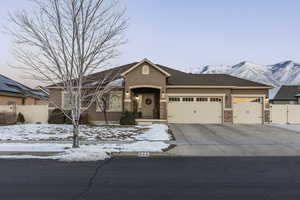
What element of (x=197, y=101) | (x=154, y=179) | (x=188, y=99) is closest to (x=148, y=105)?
(x=188, y=99)

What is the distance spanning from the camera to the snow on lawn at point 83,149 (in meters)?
8.47

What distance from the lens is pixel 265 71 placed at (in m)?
96.9

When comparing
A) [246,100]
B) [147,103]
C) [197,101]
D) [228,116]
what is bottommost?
[228,116]

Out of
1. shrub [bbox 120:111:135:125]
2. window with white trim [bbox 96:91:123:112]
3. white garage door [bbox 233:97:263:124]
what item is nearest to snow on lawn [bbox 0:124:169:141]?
shrub [bbox 120:111:135:125]

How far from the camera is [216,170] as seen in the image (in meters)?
6.99

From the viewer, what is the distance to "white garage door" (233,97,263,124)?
68.8 ft

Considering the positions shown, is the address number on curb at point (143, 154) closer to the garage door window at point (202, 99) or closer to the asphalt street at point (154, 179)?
the asphalt street at point (154, 179)

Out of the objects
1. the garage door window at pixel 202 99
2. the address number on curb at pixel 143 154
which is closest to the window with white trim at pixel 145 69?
the garage door window at pixel 202 99

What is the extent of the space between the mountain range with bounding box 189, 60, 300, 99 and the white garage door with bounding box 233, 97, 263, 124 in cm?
6829

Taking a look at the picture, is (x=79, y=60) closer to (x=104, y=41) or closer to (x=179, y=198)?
(x=104, y=41)

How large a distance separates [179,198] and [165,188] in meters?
0.68

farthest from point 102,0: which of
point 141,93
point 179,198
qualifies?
point 141,93

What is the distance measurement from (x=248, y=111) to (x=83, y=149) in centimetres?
1656

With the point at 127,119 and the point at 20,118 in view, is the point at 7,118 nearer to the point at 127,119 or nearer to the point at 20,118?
the point at 20,118
